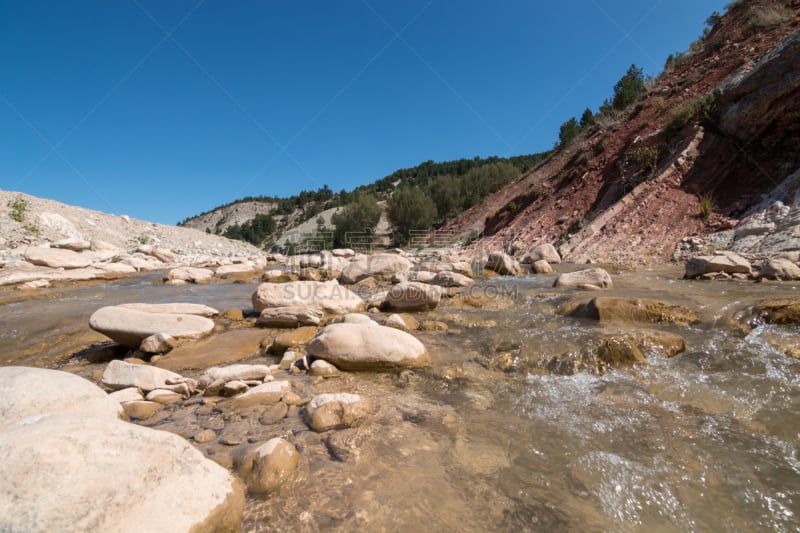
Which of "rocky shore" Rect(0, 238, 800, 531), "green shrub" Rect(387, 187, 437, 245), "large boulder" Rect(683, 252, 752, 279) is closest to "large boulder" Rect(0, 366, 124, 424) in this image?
"rocky shore" Rect(0, 238, 800, 531)

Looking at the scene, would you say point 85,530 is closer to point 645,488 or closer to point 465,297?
point 645,488

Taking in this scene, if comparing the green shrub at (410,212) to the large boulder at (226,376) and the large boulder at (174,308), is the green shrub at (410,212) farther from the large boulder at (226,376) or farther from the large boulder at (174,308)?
the large boulder at (226,376)

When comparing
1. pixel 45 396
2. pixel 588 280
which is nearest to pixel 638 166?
pixel 588 280

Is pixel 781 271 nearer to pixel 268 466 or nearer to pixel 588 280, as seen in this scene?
pixel 588 280

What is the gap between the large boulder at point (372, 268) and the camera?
1012cm

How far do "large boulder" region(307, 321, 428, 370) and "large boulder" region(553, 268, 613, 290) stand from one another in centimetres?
474

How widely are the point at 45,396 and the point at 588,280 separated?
7975 millimetres

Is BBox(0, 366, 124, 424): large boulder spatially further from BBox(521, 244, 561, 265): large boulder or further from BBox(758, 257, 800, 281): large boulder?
BBox(521, 244, 561, 265): large boulder

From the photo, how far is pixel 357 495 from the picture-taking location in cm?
179

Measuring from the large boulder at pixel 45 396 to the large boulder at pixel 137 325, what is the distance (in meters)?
2.02

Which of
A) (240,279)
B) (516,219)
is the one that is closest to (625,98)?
(516,219)

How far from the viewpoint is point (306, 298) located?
605 centimetres

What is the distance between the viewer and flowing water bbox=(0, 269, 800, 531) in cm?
167

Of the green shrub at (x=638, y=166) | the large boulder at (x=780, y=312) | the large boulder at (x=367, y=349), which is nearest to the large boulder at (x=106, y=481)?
the large boulder at (x=367, y=349)
